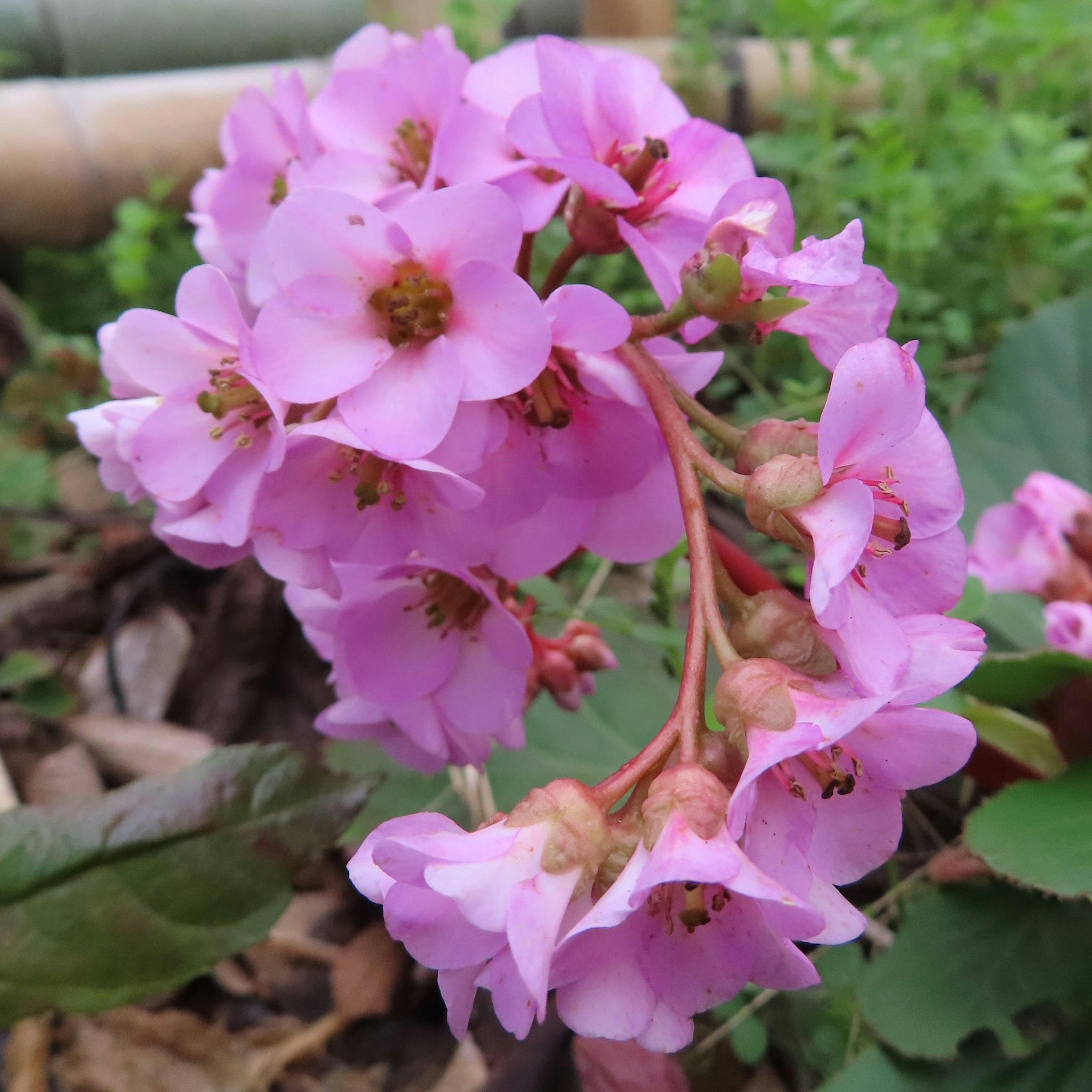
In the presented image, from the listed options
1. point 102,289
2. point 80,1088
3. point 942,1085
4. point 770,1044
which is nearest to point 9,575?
point 102,289

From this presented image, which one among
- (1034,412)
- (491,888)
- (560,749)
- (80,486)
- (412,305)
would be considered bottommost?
(80,486)

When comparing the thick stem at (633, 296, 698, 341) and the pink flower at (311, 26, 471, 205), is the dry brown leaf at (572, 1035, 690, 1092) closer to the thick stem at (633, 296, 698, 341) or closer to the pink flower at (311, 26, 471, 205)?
the thick stem at (633, 296, 698, 341)

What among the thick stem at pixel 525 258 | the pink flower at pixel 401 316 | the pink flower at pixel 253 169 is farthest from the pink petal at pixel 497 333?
the pink flower at pixel 253 169

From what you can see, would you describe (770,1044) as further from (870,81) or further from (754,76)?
(754,76)

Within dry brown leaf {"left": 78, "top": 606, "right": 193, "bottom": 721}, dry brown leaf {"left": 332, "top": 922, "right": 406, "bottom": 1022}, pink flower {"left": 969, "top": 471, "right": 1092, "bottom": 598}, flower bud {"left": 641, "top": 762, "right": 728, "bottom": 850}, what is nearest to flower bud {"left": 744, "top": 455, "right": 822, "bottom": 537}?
flower bud {"left": 641, "top": 762, "right": 728, "bottom": 850}

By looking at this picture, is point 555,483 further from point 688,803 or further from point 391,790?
point 391,790

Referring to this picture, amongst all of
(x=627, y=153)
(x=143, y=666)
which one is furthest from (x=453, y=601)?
(x=143, y=666)
